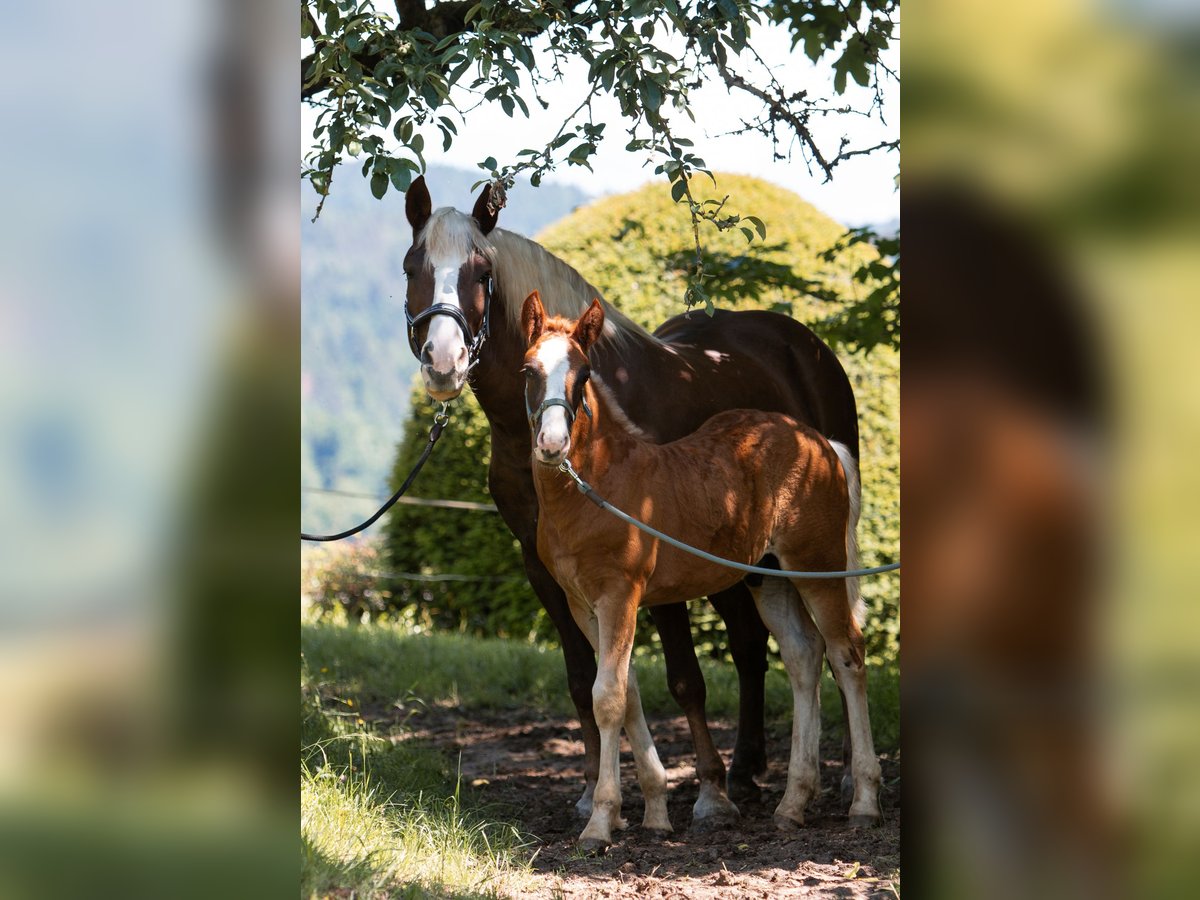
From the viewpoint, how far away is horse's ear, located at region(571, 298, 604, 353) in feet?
13.8

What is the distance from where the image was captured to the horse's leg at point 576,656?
16.5ft

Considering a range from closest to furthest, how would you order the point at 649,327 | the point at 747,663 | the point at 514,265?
the point at 514,265 < the point at 747,663 < the point at 649,327

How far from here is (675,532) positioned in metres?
4.44

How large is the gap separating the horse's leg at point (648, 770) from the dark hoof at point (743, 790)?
2.50 ft

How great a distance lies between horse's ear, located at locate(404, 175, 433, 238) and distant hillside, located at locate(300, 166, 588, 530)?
15423mm

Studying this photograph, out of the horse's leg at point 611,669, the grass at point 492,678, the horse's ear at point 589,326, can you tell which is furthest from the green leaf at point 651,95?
the grass at point 492,678

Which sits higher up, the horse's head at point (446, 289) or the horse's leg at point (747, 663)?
the horse's head at point (446, 289)

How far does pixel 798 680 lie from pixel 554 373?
1.74 meters
